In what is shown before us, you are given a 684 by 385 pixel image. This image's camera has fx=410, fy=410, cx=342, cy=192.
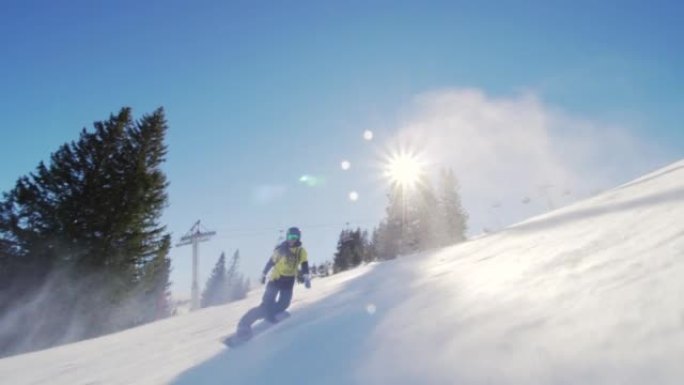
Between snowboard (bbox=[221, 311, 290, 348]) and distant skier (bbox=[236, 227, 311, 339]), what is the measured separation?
95 millimetres

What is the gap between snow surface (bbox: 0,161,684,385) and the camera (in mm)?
2926

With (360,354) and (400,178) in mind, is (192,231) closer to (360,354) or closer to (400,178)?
(400,178)

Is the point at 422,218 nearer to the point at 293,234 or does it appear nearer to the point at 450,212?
the point at 450,212

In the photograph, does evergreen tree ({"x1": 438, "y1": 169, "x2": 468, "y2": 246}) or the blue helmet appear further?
evergreen tree ({"x1": 438, "y1": 169, "x2": 468, "y2": 246})

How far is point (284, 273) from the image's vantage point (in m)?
8.66

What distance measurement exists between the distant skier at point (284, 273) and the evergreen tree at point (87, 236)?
13946 millimetres

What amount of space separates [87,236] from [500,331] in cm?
2046

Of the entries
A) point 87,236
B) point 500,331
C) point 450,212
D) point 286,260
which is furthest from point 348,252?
point 500,331

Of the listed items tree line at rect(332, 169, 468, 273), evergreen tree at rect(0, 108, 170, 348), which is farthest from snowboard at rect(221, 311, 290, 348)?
tree line at rect(332, 169, 468, 273)

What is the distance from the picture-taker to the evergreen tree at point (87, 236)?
17.7 meters

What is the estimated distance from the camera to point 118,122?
21.9 m

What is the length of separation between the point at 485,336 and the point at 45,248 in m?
20.4

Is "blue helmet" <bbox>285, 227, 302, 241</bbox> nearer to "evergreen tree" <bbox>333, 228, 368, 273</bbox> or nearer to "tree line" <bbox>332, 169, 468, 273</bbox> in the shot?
"tree line" <bbox>332, 169, 468, 273</bbox>

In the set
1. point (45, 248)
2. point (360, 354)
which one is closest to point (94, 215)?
point (45, 248)
